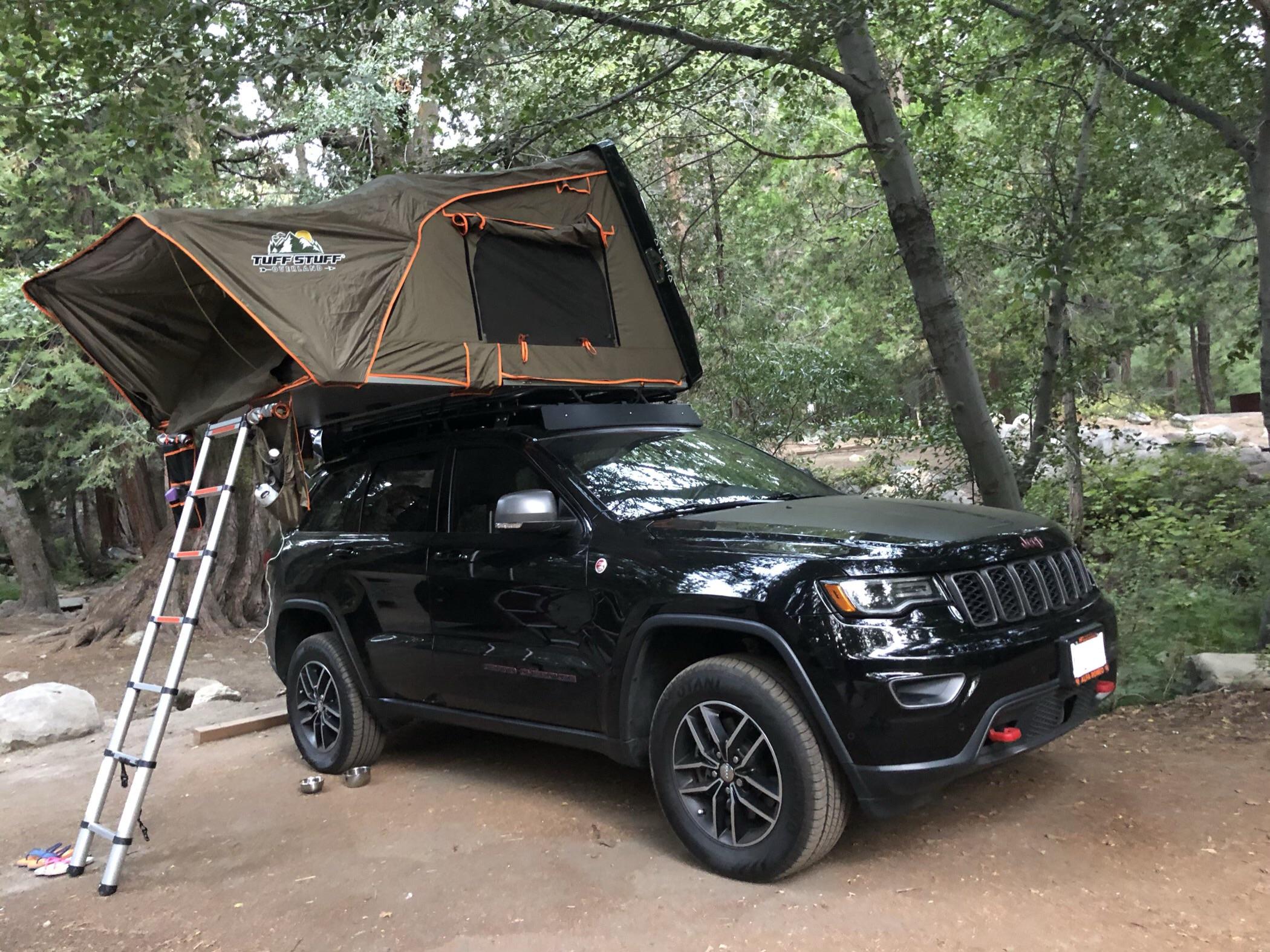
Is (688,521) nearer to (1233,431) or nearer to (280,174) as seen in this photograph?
(280,174)

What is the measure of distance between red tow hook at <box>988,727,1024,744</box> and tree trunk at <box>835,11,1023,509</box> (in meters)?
3.35

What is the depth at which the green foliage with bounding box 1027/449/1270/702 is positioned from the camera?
6.66 m

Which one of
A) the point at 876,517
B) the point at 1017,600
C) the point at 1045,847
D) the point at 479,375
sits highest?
the point at 479,375

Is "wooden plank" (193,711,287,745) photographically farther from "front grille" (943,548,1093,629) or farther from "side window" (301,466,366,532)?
"front grille" (943,548,1093,629)

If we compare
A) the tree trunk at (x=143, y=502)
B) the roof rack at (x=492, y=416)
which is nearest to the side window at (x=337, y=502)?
the roof rack at (x=492, y=416)

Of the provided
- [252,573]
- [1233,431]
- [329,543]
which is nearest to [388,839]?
[329,543]

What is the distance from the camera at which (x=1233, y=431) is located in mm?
17578

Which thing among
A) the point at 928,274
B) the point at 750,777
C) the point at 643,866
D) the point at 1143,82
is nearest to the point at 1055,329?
the point at 1143,82

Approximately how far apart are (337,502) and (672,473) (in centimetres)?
232

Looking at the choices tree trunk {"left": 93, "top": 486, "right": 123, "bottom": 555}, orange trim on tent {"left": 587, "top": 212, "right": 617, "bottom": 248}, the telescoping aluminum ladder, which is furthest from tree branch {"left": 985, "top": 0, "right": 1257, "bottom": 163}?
tree trunk {"left": 93, "top": 486, "right": 123, "bottom": 555}

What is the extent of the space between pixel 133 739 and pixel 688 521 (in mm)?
5277

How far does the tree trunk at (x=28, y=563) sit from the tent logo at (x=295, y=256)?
1340cm

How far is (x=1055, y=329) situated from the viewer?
29.5 ft

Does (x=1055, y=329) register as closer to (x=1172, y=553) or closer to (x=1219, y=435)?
(x=1172, y=553)
